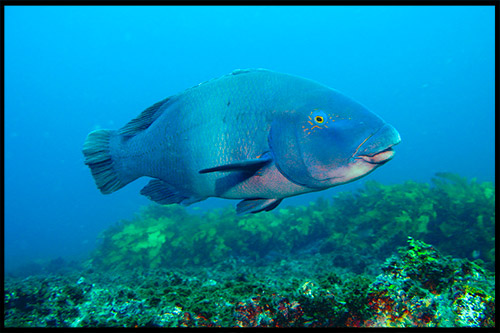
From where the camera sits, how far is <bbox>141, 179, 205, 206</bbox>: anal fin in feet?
7.60

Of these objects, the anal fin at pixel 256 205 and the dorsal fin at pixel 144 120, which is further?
the dorsal fin at pixel 144 120

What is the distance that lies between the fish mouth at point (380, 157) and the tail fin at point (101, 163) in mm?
2155

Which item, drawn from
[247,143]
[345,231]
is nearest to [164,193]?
[247,143]

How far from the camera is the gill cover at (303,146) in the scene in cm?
173

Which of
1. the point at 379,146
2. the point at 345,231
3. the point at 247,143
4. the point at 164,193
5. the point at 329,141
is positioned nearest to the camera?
the point at 379,146

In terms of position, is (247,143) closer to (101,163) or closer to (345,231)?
(101,163)

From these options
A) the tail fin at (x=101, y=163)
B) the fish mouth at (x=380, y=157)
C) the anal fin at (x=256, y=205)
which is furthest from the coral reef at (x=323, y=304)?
the tail fin at (x=101, y=163)

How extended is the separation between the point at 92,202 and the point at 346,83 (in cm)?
12219

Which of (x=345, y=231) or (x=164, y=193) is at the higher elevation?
(x=164, y=193)

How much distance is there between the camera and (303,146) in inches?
70.0

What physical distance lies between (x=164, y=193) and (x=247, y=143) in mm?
1053

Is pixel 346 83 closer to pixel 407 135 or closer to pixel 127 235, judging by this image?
pixel 407 135

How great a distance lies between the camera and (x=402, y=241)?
4785 millimetres

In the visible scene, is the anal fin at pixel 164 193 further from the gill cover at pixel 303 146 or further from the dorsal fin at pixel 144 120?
the gill cover at pixel 303 146
